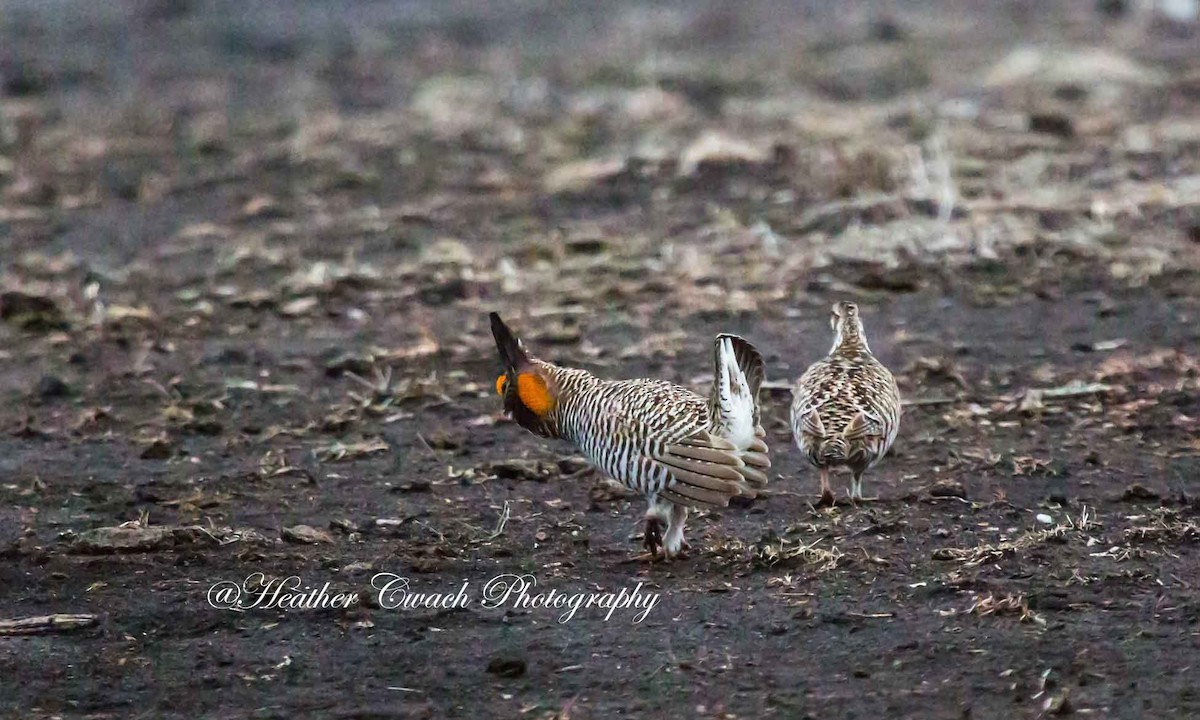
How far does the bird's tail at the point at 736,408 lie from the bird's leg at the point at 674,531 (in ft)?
0.98

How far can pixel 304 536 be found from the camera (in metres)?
6.62

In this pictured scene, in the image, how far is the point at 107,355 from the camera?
30.8 feet

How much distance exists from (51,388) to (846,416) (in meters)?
4.04

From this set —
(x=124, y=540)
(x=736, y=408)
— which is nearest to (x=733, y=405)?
(x=736, y=408)

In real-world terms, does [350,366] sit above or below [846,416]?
below

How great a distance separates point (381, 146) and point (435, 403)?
21.8ft

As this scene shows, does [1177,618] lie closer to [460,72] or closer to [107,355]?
[107,355]

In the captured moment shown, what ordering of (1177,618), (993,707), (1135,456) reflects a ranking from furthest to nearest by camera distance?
(1135,456) < (1177,618) < (993,707)

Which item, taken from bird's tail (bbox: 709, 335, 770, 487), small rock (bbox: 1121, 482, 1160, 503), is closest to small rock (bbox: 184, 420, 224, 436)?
bird's tail (bbox: 709, 335, 770, 487)

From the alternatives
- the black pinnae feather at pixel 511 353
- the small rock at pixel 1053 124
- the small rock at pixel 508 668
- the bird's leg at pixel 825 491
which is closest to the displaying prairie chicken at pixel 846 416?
the bird's leg at pixel 825 491

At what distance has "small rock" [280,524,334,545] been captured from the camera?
261 inches

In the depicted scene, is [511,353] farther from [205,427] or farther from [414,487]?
[205,427]

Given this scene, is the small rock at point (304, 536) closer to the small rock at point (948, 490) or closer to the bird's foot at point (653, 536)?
the bird's foot at point (653, 536)

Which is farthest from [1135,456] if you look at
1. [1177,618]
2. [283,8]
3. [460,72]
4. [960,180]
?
[283,8]
